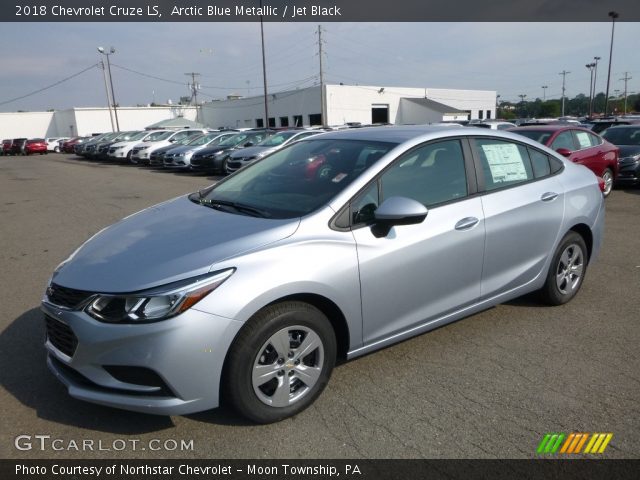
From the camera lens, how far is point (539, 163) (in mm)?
4445

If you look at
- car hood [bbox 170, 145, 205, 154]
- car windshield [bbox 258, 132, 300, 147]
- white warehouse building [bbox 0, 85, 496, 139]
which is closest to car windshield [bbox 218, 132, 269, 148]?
car hood [bbox 170, 145, 205, 154]

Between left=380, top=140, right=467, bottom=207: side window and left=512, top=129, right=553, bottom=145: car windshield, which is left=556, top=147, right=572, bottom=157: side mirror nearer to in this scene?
left=512, top=129, right=553, bottom=145: car windshield

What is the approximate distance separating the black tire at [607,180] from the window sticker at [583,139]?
73 centimetres

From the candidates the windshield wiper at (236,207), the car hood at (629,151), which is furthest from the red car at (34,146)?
the windshield wiper at (236,207)

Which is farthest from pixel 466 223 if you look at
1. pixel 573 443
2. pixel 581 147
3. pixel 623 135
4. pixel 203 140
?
pixel 203 140

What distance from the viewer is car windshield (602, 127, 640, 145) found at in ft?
40.9

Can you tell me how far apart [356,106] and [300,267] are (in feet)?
165

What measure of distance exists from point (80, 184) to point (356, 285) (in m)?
15.0

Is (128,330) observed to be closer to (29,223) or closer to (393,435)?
(393,435)

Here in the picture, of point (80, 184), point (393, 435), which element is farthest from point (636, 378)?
point (80, 184)

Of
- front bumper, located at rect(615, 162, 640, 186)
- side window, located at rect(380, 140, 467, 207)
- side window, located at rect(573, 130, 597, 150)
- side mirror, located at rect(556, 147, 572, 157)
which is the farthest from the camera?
front bumper, located at rect(615, 162, 640, 186)

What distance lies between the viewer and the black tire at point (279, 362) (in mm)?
2738

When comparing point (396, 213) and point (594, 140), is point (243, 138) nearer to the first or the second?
point (594, 140)

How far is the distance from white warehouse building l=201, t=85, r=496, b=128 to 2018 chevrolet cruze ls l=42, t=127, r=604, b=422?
4234 cm
